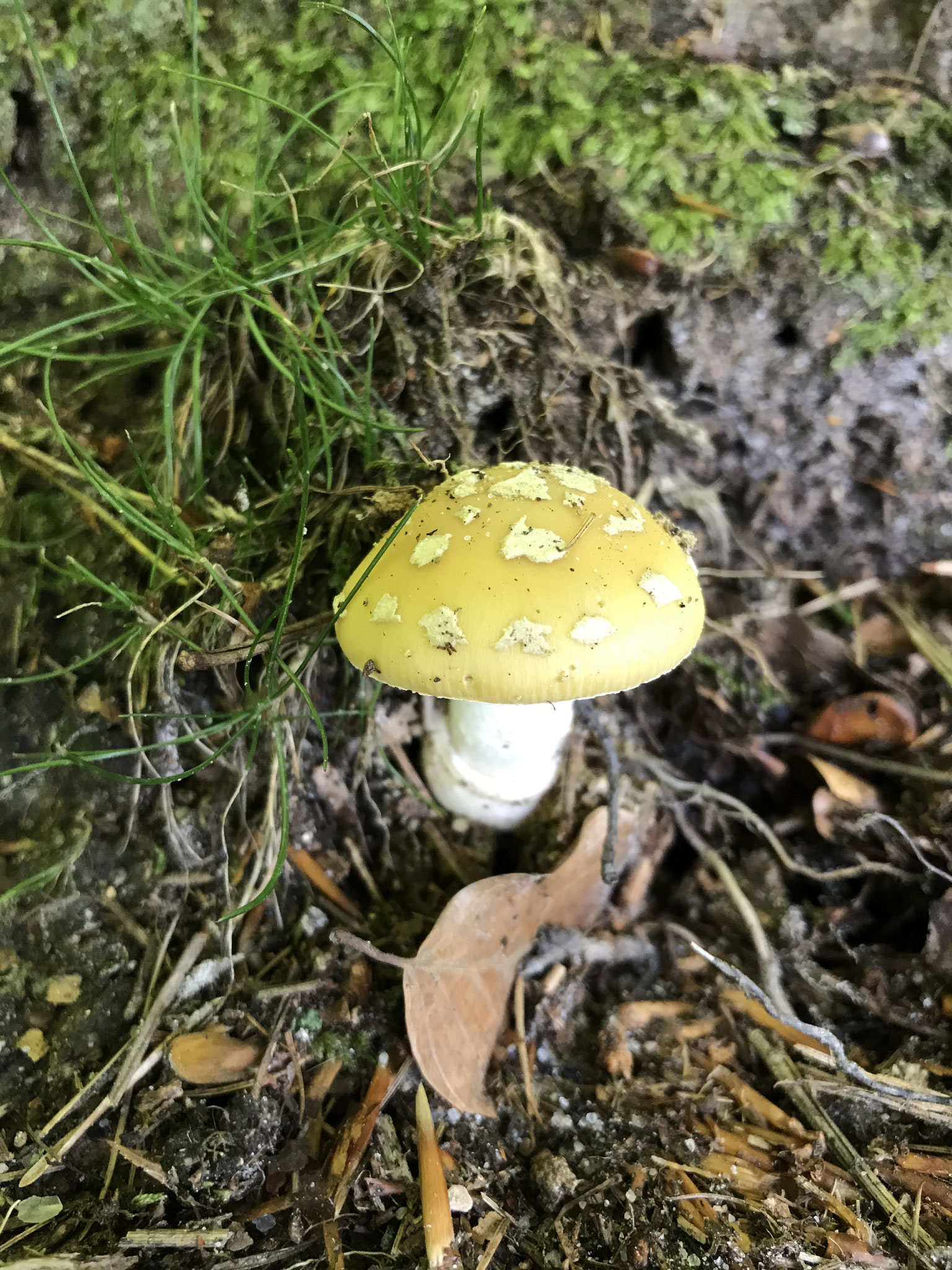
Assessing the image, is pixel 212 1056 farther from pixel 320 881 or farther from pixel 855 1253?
pixel 855 1253

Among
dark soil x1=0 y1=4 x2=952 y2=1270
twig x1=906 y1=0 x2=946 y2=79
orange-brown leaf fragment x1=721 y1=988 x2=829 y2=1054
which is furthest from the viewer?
twig x1=906 y1=0 x2=946 y2=79

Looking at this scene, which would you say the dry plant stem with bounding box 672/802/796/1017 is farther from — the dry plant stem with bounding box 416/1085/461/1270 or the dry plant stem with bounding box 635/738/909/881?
the dry plant stem with bounding box 416/1085/461/1270

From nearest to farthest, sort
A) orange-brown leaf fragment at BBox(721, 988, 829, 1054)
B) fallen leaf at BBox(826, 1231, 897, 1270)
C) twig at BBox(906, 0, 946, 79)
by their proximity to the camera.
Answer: fallen leaf at BBox(826, 1231, 897, 1270) < orange-brown leaf fragment at BBox(721, 988, 829, 1054) < twig at BBox(906, 0, 946, 79)

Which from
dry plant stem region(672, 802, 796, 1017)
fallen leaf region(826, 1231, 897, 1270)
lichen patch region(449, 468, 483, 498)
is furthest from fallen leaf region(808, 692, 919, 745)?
lichen patch region(449, 468, 483, 498)

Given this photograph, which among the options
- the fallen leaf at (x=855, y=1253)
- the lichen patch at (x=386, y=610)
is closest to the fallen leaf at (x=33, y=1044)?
the lichen patch at (x=386, y=610)

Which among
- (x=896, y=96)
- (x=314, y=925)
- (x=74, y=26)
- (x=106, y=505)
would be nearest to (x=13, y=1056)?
(x=314, y=925)

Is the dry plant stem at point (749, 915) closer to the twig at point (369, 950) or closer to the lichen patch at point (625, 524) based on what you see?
the twig at point (369, 950)
